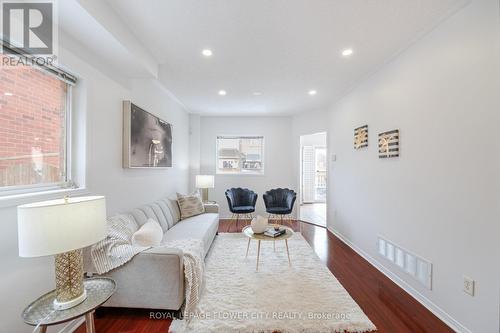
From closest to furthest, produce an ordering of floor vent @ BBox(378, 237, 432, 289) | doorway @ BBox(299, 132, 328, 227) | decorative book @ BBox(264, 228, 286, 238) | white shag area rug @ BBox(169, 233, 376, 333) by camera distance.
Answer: white shag area rug @ BBox(169, 233, 376, 333) → floor vent @ BBox(378, 237, 432, 289) → decorative book @ BBox(264, 228, 286, 238) → doorway @ BBox(299, 132, 328, 227)

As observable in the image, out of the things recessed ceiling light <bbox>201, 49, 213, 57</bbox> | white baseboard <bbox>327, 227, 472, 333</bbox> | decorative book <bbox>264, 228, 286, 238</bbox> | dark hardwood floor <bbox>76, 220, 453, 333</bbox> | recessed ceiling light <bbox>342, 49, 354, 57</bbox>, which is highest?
recessed ceiling light <bbox>201, 49, 213, 57</bbox>

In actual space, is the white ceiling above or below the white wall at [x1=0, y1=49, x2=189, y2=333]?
above

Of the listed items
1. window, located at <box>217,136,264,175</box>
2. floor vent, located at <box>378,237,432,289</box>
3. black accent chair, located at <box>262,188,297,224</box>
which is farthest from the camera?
window, located at <box>217,136,264,175</box>

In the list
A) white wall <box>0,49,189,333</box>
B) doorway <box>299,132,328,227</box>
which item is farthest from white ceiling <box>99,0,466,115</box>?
doorway <box>299,132,328,227</box>

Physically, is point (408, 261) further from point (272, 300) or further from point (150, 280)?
point (150, 280)

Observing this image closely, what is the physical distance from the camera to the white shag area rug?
74.2 inches

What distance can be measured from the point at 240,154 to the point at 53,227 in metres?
4.86

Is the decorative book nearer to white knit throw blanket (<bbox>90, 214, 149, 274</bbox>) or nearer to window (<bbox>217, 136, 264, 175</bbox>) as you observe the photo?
white knit throw blanket (<bbox>90, 214, 149, 274</bbox>)

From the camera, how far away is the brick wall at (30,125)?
154 centimetres

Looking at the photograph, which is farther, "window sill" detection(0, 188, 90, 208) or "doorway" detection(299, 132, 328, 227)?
"doorway" detection(299, 132, 328, 227)

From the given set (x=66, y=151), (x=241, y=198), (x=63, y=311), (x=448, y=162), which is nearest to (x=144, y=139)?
(x=66, y=151)

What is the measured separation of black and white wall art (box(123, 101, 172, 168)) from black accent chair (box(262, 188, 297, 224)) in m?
2.20

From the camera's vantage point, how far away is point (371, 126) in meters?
3.16

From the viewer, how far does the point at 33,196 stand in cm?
161
